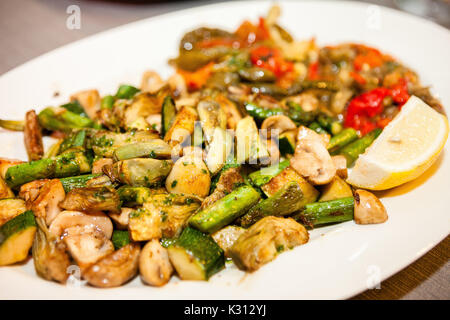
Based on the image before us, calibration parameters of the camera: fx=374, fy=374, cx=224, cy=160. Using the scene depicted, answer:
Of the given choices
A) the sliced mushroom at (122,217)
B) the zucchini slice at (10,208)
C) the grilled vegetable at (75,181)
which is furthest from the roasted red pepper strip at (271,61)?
the zucchini slice at (10,208)

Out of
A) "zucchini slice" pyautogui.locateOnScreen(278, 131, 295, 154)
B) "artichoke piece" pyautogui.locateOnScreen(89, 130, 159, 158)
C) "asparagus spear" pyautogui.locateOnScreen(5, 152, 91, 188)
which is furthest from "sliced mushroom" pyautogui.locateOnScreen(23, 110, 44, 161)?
"zucchini slice" pyautogui.locateOnScreen(278, 131, 295, 154)

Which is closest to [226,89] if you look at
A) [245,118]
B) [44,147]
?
[245,118]

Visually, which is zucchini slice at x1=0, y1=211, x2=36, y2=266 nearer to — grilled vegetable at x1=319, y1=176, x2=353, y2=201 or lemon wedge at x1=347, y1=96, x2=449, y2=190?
grilled vegetable at x1=319, y1=176, x2=353, y2=201

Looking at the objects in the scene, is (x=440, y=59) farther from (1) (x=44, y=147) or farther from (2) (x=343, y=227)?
(1) (x=44, y=147)

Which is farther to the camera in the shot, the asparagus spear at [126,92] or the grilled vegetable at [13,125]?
the asparagus spear at [126,92]

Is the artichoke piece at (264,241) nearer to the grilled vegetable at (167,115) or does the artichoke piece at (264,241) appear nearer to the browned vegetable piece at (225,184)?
the browned vegetable piece at (225,184)

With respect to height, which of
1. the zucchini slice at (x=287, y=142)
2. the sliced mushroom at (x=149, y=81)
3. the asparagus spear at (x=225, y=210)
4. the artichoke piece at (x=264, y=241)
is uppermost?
the sliced mushroom at (x=149, y=81)
